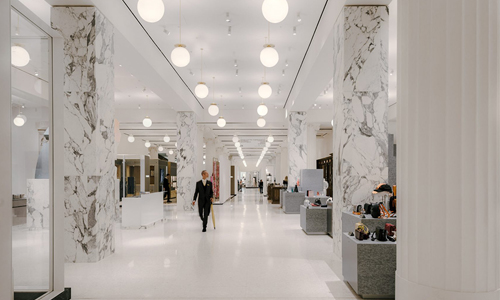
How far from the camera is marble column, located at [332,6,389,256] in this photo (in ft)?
22.5

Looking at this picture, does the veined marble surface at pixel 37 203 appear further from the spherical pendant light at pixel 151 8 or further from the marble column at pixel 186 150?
the marble column at pixel 186 150

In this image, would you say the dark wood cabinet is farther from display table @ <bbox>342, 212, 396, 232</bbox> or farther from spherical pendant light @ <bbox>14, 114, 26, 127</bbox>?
spherical pendant light @ <bbox>14, 114, 26, 127</bbox>

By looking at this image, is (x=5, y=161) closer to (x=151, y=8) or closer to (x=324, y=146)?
(x=151, y=8)

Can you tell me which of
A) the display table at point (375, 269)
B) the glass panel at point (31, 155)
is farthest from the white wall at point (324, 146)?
the glass panel at point (31, 155)

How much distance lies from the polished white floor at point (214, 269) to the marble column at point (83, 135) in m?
0.51

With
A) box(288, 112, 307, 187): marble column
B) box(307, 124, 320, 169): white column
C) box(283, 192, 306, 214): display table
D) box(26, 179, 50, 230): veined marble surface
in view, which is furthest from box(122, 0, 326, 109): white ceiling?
box(307, 124, 320, 169): white column

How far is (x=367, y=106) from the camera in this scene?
22.6 feet

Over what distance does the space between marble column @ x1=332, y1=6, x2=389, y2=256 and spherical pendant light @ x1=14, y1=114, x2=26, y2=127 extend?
4990mm

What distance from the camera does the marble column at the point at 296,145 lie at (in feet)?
56.2

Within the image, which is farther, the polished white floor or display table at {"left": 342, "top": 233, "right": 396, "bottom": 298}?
the polished white floor

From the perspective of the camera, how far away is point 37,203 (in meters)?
4.03
